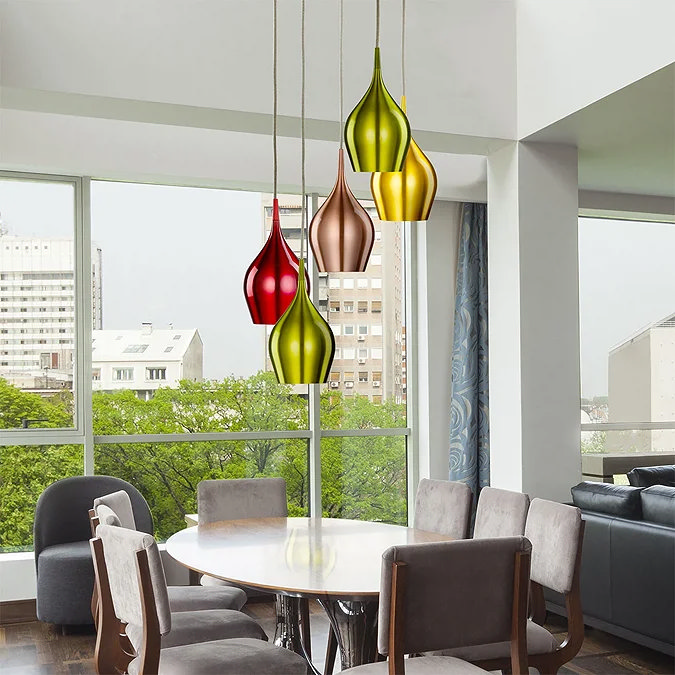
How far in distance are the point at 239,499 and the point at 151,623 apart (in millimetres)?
1720

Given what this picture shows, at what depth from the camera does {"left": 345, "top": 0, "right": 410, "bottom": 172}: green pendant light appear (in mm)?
2633

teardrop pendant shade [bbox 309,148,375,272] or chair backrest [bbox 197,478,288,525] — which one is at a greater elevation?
teardrop pendant shade [bbox 309,148,375,272]

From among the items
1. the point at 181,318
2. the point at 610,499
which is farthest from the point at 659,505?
the point at 181,318

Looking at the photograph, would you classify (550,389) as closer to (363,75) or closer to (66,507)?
(363,75)

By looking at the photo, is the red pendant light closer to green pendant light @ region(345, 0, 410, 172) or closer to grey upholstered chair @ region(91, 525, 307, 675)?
green pendant light @ region(345, 0, 410, 172)

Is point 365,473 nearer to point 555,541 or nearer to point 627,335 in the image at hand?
point 627,335

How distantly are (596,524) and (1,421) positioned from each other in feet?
11.5

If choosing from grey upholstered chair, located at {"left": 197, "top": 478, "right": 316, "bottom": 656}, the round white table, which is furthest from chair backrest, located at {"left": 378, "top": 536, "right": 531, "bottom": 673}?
grey upholstered chair, located at {"left": 197, "top": 478, "right": 316, "bottom": 656}

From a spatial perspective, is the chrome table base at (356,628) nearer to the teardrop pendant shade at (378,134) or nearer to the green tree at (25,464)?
the teardrop pendant shade at (378,134)

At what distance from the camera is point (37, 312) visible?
541 centimetres

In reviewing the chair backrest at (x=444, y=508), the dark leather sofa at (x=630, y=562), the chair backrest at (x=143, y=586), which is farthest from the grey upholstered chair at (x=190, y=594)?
the dark leather sofa at (x=630, y=562)

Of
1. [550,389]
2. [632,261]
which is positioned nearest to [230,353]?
[550,389]

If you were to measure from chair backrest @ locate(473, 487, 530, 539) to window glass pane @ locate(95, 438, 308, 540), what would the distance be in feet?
8.09

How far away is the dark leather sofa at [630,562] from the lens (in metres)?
3.92
